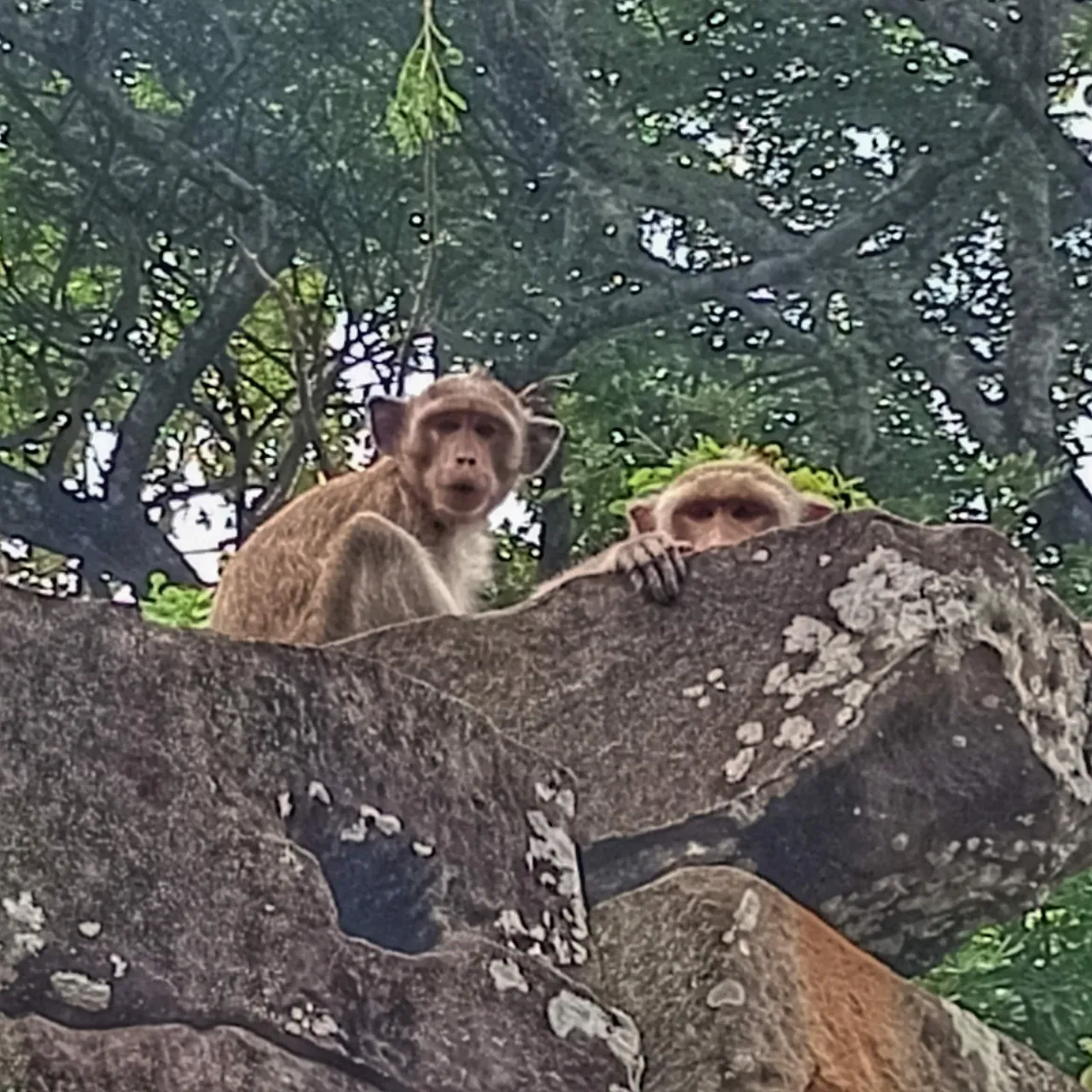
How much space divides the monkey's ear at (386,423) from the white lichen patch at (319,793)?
4085 millimetres

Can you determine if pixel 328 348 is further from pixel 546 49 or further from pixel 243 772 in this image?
pixel 243 772

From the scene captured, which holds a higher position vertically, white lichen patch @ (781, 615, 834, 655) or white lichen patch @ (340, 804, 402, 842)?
white lichen patch @ (781, 615, 834, 655)

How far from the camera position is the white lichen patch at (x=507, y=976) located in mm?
3131

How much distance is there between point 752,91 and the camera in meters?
15.5

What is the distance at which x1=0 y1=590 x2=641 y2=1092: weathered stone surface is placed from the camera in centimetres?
287

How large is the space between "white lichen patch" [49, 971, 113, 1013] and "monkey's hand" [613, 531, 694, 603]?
183 centimetres

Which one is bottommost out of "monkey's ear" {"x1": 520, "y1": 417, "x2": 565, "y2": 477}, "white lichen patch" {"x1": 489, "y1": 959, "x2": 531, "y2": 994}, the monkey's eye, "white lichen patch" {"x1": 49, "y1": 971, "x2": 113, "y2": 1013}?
"white lichen patch" {"x1": 49, "y1": 971, "x2": 113, "y2": 1013}

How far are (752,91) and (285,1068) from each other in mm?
13151

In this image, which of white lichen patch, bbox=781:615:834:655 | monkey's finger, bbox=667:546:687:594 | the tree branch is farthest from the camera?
the tree branch

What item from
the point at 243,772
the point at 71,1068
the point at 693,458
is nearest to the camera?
the point at 71,1068

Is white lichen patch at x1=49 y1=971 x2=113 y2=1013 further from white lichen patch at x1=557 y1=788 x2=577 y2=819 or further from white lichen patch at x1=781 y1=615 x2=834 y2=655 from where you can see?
white lichen patch at x1=781 y1=615 x2=834 y2=655

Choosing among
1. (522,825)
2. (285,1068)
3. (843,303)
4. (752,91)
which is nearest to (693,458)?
(522,825)

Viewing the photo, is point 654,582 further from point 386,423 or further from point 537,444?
point 537,444

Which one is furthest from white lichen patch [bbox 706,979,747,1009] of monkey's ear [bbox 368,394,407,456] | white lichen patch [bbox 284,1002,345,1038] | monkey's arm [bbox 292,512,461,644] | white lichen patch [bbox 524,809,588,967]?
monkey's ear [bbox 368,394,407,456]
